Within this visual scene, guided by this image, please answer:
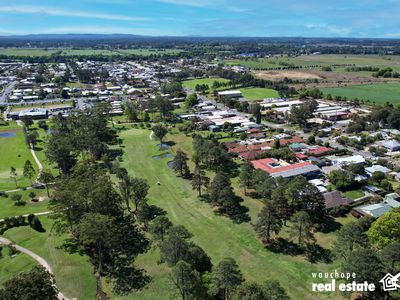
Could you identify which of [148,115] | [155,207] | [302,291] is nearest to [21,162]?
[155,207]

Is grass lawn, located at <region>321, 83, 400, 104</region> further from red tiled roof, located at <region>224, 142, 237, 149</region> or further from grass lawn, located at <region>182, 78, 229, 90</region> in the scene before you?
red tiled roof, located at <region>224, 142, 237, 149</region>

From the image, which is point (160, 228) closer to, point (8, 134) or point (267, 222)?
point (267, 222)

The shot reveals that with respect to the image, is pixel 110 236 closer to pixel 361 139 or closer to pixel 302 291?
pixel 302 291

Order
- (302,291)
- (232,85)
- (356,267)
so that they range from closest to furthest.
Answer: (356,267) < (302,291) < (232,85)

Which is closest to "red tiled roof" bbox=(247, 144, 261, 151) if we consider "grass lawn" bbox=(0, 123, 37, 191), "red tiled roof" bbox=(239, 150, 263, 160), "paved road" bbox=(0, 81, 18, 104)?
"red tiled roof" bbox=(239, 150, 263, 160)

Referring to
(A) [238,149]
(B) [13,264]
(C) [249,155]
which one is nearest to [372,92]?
(A) [238,149]

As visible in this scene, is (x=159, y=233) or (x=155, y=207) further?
(x=155, y=207)
